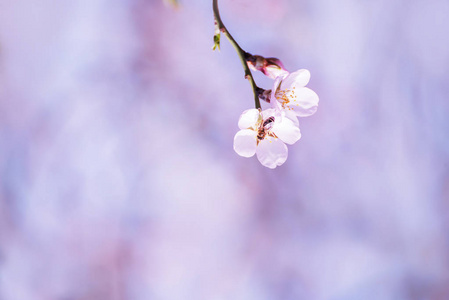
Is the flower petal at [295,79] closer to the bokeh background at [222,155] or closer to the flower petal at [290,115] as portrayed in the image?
the flower petal at [290,115]

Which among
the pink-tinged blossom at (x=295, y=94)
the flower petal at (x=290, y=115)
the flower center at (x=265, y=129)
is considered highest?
the pink-tinged blossom at (x=295, y=94)

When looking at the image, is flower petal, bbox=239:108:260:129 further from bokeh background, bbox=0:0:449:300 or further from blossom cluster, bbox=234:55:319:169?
bokeh background, bbox=0:0:449:300

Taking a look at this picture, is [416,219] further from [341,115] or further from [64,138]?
[64,138]

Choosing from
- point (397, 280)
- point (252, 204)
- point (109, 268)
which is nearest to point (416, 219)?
point (397, 280)

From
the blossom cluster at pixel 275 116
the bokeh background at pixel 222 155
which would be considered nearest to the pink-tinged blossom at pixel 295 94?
the blossom cluster at pixel 275 116

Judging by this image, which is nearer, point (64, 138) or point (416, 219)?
point (64, 138)

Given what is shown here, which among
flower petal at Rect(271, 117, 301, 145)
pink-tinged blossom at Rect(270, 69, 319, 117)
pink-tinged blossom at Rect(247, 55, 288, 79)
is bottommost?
flower petal at Rect(271, 117, 301, 145)

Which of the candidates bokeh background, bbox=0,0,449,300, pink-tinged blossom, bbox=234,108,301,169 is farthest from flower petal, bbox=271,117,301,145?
bokeh background, bbox=0,0,449,300
